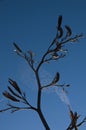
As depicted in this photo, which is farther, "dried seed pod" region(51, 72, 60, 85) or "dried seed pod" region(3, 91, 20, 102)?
"dried seed pod" region(51, 72, 60, 85)

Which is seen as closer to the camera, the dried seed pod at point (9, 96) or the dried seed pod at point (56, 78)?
the dried seed pod at point (9, 96)

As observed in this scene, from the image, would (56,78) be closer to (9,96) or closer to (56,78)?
(56,78)

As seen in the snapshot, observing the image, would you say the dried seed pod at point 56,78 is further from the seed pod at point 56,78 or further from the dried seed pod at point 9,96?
the dried seed pod at point 9,96

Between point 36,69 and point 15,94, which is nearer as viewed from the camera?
point 15,94

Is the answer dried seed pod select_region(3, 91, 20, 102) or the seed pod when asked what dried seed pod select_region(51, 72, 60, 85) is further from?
dried seed pod select_region(3, 91, 20, 102)

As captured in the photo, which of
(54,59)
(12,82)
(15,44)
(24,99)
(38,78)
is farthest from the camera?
(54,59)

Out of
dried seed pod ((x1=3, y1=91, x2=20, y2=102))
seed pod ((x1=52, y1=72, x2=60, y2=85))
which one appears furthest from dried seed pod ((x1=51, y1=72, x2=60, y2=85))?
dried seed pod ((x1=3, y1=91, x2=20, y2=102))

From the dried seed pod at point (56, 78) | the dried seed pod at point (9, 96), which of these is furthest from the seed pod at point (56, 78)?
the dried seed pod at point (9, 96)

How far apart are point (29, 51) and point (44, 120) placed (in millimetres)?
2945

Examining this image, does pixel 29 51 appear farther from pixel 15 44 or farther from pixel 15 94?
pixel 15 94

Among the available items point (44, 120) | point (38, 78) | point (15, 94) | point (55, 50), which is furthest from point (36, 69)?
point (44, 120)

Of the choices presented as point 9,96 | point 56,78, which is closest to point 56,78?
point 56,78

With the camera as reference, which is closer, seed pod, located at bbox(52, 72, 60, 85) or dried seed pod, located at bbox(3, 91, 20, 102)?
dried seed pod, located at bbox(3, 91, 20, 102)

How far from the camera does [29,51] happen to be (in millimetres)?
7812
